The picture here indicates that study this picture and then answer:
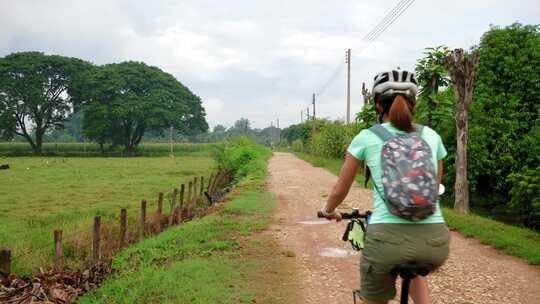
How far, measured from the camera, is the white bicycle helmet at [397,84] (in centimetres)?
253

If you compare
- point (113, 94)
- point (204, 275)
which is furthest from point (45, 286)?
point (113, 94)

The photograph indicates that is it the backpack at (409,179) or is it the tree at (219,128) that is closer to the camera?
the backpack at (409,179)

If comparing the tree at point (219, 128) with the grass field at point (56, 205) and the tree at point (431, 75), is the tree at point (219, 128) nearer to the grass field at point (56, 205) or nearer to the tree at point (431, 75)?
the grass field at point (56, 205)

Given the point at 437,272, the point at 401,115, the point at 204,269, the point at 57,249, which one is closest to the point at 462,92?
the point at 437,272

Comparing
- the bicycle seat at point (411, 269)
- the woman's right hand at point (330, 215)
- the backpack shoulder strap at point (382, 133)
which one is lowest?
the bicycle seat at point (411, 269)

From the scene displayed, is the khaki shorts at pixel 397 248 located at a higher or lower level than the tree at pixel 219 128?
lower

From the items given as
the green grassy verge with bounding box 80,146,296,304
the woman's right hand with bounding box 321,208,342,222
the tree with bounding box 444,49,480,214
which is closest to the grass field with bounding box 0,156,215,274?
the green grassy verge with bounding box 80,146,296,304

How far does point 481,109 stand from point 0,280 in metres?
13.8

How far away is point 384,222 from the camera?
239 centimetres

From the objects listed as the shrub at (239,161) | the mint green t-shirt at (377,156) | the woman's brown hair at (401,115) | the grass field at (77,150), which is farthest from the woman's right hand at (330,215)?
the grass field at (77,150)

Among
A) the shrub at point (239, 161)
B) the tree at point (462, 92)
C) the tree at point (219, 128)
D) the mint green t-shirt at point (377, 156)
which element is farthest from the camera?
the tree at point (219, 128)

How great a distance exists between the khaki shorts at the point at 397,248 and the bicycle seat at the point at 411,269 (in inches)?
A: 0.7

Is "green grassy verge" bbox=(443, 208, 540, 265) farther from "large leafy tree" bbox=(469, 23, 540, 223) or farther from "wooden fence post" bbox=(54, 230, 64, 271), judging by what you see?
"wooden fence post" bbox=(54, 230, 64, 271)

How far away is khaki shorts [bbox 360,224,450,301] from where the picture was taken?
2334 mm
